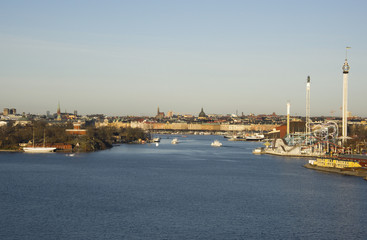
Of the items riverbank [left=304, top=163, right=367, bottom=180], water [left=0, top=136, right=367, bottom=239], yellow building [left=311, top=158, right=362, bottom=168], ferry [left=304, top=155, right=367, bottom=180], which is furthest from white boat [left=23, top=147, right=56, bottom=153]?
riverbank [left=304, top=163, right=367, bottom=180]

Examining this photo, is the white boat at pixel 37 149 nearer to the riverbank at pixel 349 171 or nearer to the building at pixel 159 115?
the riverbank at pixel 349 171

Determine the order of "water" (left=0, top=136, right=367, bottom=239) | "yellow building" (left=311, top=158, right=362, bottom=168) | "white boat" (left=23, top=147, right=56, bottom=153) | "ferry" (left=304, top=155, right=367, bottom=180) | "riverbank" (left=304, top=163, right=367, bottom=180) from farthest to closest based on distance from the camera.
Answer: "white boat" (left=23, top=147, right=56, bottom=153), "yellow building" (left=311, top=158, right=362, bottom=168), "ferry" (left=304, top=155, right=367, bottom=180), "riverbank" (left=304, top=163, right=367, bottom=180), "water" (left=0, top=136, right=367, bottom=239)

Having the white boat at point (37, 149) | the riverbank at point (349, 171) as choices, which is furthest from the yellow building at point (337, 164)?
the white boat at point (37, 149)

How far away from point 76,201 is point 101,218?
292 centimetres

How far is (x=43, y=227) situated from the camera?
14.7m

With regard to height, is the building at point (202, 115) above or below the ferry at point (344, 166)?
above

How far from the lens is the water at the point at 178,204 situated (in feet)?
47.4

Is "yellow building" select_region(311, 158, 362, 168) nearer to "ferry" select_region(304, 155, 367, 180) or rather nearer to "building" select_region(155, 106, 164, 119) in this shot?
"ferry" select_region(304, 155, 367, 180)

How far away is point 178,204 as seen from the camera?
712 inches

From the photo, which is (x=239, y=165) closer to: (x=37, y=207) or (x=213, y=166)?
(x=213, y=166)

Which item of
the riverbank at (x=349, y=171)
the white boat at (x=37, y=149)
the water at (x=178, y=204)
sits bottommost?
the water at (x=178, y=204)

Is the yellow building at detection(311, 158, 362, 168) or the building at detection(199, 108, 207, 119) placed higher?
the building at detection(199, 108, 207, 119)

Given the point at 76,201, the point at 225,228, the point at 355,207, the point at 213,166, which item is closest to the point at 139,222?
the point at 225,228

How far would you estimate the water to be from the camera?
14461 mm
